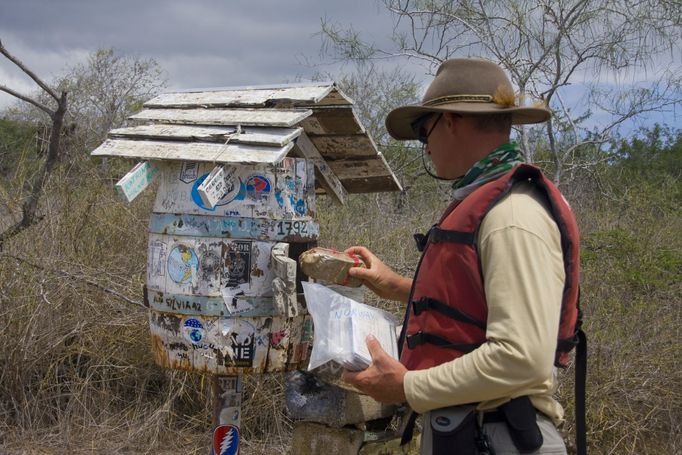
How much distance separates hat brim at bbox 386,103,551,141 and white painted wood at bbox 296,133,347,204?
0.62 m

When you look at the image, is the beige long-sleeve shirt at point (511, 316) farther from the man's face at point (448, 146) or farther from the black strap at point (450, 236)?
the man's face at point (448, 146)

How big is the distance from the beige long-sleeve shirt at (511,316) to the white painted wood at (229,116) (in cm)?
105

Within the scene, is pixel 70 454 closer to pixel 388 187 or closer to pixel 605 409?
pixel 388 187

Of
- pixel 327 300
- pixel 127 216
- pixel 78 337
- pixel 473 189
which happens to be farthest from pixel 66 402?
pixel 473 189

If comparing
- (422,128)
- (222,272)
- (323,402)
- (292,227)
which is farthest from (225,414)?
(422,128)

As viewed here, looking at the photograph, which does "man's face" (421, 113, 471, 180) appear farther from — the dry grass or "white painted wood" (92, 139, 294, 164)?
the dry grass

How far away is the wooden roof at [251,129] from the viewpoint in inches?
104

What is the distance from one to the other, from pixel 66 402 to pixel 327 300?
10.3 feet

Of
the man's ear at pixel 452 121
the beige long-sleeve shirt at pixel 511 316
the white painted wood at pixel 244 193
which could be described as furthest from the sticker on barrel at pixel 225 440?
the man's ear at pixel 452 121

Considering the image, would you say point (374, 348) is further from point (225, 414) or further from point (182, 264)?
point (225, 414)

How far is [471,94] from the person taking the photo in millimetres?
2102

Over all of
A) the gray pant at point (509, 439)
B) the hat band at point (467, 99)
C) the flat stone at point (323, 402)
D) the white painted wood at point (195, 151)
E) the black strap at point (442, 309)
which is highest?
the hat band at point (467, 99)

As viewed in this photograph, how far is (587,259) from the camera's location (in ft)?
17.8

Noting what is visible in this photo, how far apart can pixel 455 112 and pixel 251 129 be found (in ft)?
3.01
